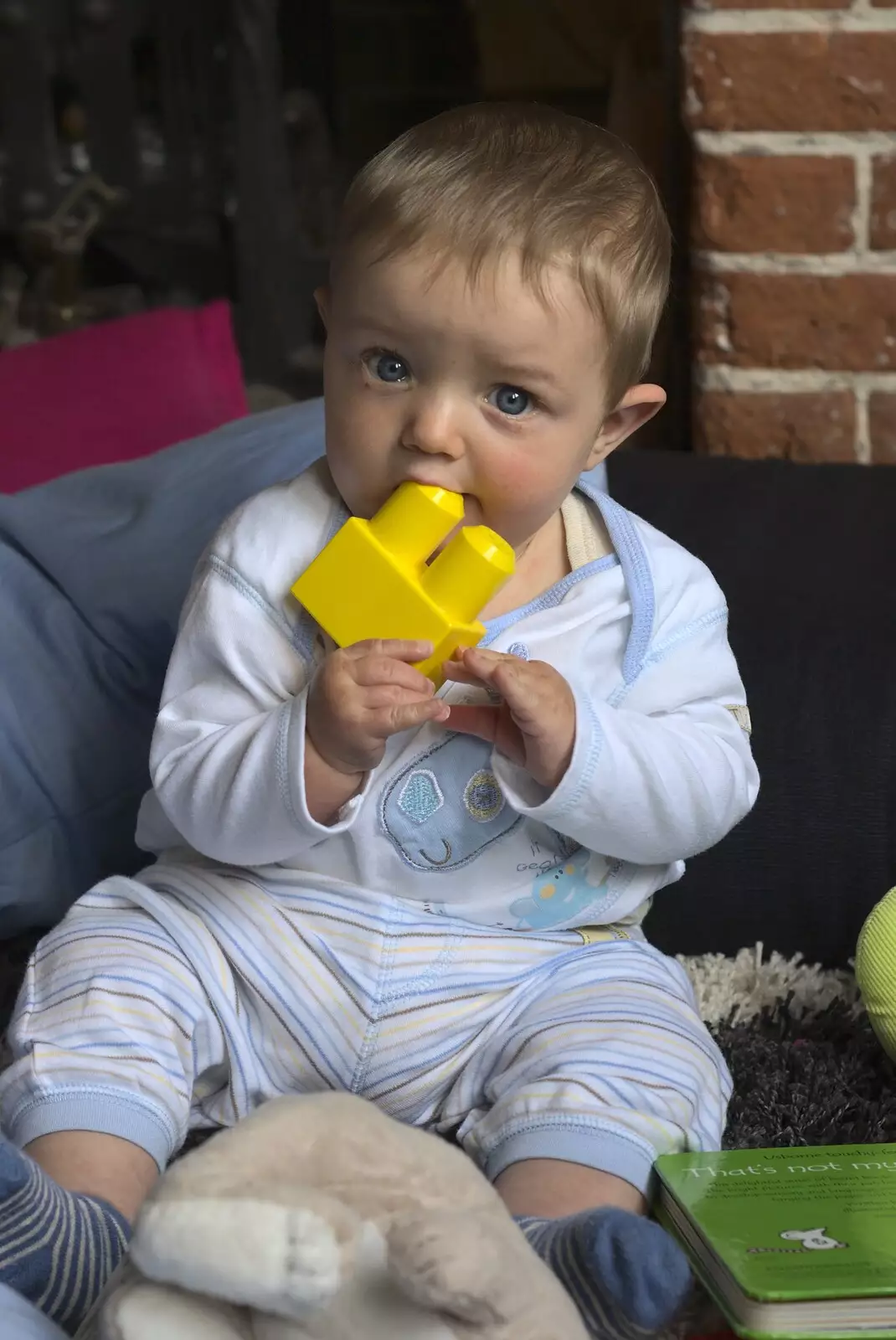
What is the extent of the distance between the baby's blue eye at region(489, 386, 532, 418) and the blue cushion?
1.23ft

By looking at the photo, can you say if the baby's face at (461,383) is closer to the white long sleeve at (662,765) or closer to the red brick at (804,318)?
the white long sleeve at (662,765)

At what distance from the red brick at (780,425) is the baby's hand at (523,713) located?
A: 2.23 ft

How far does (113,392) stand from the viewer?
132 cm

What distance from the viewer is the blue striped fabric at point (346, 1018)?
32.9 inches

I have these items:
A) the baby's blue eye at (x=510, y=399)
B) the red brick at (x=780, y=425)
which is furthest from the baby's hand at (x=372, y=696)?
the red brick at (x=780, y=425)

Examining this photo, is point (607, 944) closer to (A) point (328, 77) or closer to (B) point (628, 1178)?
(B) point (628, 1178)

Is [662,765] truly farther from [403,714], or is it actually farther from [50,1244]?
[50,1244]


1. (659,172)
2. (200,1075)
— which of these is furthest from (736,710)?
(659,172)

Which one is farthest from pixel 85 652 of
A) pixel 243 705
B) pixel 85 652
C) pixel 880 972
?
pixel 880 972

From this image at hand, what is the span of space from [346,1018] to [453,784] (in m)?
0.15

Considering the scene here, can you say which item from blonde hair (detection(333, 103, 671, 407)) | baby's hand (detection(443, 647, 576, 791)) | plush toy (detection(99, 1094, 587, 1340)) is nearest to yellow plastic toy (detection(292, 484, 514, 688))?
baby's hand (detection(443, 647, 576, 791))

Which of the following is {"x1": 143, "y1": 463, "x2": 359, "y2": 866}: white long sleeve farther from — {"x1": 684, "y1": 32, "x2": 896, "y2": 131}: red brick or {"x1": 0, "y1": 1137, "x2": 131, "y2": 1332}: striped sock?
{"x1": 684, "y1": 32, "x2": 896, "y2": 131}: red brick

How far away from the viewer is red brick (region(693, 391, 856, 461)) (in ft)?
4.81

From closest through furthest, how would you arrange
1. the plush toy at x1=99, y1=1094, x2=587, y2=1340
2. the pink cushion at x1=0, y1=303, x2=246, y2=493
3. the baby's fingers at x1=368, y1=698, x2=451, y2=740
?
the plush toy at x1=99, y1=1094, x2=587, y2=1340, the baby's fingers at x1=368, y1=698, x2=451, y2=740, the pink cushion at x1=0, y1=303, x2=246, y2=493
